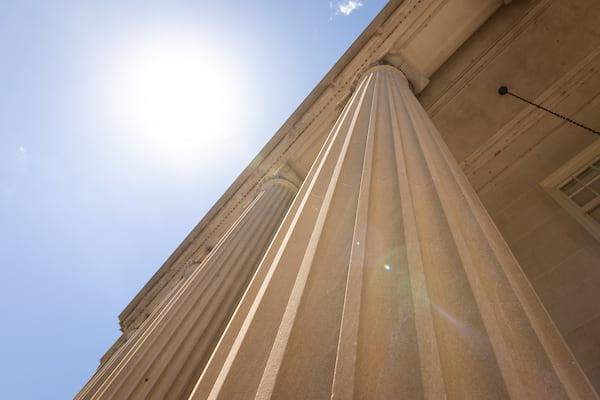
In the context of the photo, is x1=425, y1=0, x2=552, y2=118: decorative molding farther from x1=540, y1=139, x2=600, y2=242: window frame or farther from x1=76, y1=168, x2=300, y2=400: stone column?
x1=76, y1=168, x2=300, y2=400: stone column

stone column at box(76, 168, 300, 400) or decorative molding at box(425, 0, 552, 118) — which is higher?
decorative molding at box(425, 0, 552, 118)

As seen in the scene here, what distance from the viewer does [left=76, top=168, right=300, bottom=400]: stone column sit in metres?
4.81

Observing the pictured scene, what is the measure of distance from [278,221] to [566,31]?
751 centimetres

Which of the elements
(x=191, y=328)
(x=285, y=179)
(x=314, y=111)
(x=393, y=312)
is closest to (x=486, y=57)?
(x=314, y=111)

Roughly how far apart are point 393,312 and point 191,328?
15.9 ft

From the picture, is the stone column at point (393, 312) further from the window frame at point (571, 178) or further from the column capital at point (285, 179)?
the column capital at point (285, 179)

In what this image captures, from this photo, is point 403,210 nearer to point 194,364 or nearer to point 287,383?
point 287,383

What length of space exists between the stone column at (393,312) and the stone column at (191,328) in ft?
11.3

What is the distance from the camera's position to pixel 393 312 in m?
1.57

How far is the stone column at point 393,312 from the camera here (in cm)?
126

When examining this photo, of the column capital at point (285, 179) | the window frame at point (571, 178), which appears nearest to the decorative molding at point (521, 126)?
the window frame at point (571, 178)

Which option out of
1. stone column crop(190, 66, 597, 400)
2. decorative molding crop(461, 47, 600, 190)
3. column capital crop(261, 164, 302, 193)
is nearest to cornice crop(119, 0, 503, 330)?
column capital crop(261, 164, 302, 193)

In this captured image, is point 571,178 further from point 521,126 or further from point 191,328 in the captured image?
point 191,328

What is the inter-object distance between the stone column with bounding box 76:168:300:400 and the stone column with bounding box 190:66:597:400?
11.3ft
